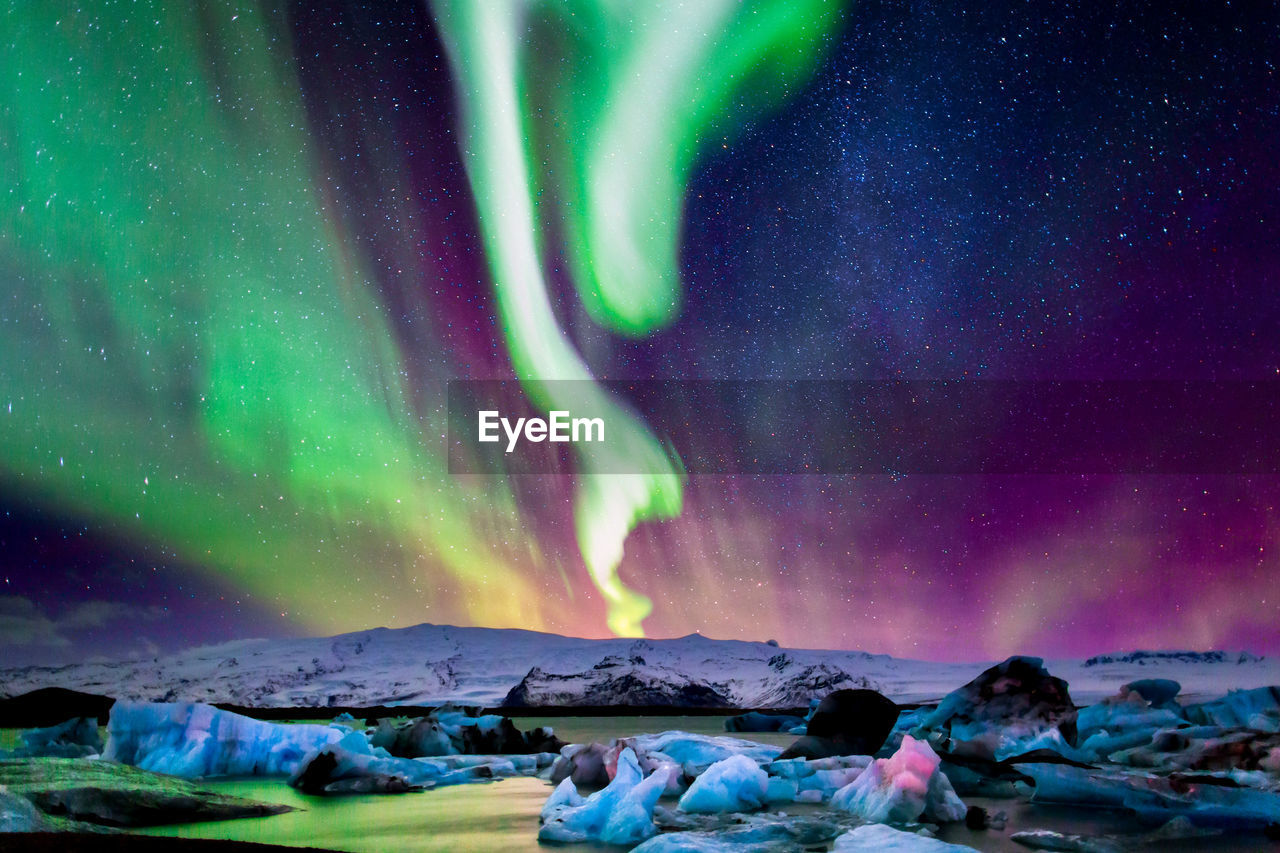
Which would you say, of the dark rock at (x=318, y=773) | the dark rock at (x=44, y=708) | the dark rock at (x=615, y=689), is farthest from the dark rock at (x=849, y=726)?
the dark rock at (x=615, y=689)

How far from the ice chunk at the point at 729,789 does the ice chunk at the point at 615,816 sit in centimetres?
106

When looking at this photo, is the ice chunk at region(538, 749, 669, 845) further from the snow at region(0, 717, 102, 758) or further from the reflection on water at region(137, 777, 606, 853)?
the snow at region(0, 717, 102, 758)

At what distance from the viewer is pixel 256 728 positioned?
1694 cm

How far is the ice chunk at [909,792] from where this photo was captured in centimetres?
1035

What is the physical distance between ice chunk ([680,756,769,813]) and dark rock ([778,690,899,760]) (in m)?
3.70

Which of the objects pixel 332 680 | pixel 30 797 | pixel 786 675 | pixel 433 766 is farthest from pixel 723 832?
pixel 332 680

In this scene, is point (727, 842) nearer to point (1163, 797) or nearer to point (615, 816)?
point (615, 816)

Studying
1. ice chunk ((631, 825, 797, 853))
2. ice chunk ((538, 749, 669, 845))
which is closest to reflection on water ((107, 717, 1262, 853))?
ice chunk ((538, 749, 669, 845))

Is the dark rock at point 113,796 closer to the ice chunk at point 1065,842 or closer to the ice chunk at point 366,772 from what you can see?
the ice chunk at point 366,772

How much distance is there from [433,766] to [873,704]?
325 inches

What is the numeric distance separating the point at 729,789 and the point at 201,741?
10.4 metres

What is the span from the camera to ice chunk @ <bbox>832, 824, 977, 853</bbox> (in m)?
7.87

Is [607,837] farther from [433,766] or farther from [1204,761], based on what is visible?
[1204,761]

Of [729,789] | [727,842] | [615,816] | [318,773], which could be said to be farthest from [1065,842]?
[318,773]
